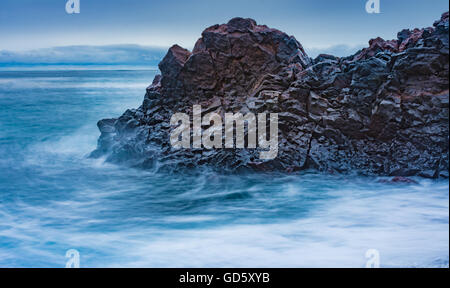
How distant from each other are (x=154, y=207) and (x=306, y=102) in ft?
6.31

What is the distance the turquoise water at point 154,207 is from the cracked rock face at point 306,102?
0.70ft

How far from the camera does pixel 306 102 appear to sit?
14.3 feet

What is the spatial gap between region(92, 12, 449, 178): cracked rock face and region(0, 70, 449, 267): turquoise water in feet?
0.70

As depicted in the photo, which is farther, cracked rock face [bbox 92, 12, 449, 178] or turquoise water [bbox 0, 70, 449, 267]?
cracked rock face [bbox 92, 12, 449, 178]

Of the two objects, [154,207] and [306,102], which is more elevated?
[306,102]

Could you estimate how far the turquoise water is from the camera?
286cm

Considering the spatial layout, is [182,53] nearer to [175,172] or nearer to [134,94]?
[134,94]

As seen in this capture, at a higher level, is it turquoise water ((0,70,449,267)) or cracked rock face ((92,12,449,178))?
cracked rock face ((92,12,449,178))

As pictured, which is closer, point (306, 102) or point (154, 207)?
point (154, 207)

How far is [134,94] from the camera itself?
5031mm

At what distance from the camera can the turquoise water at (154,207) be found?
2855mm
